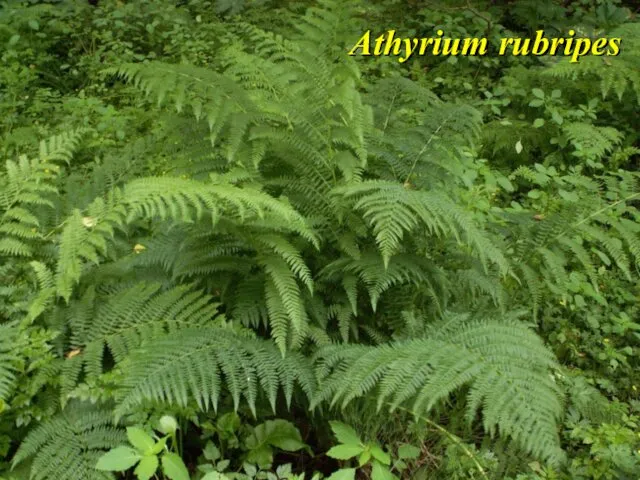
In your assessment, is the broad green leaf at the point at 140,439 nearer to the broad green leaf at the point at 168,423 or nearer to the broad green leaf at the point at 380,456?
the broad green leaf at the point at 168,423

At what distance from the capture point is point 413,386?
1.83 meters

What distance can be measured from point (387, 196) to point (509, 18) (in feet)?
Answer: 12.3

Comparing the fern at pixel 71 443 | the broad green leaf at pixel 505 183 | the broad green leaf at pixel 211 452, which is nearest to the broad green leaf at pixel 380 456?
the broad green leaf at pixel 211 452

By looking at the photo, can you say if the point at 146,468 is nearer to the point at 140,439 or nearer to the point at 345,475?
the point at 140,439

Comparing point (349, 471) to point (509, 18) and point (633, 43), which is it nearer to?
point (633, 43)

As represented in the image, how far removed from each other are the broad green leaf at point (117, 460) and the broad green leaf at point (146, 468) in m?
0.03

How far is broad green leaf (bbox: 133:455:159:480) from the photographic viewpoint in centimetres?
165

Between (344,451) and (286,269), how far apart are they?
2.01 feet

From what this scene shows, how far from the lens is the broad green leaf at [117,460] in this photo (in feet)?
5.57

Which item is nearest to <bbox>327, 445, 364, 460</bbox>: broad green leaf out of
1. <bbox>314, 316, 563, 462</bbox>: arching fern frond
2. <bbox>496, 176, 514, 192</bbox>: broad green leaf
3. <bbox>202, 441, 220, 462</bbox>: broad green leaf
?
<bbox>314, 316, 563, 462</bbox>: arching fern frond

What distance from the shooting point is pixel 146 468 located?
1659mm

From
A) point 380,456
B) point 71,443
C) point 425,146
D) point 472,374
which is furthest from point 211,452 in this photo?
point 425,146

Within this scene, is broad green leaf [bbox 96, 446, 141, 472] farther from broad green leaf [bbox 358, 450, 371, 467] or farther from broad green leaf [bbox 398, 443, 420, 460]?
broad green leaf [bbox 398, 443, 420, 460]

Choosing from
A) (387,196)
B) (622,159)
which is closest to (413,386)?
(387,196)
